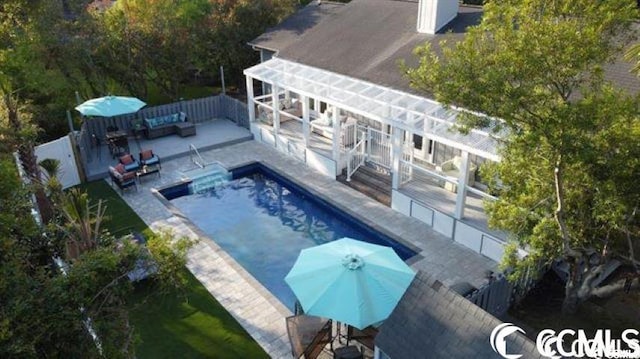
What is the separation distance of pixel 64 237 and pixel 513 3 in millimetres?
11297

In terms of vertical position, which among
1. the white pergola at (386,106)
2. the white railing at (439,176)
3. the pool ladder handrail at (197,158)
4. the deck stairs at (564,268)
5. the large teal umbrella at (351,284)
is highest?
the white pergola at (386,106)

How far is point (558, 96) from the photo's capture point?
10.5 meters

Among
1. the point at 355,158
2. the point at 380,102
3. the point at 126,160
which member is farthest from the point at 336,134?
the point at 126,160

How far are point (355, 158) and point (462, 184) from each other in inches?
266

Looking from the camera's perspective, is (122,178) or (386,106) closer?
(386,106)

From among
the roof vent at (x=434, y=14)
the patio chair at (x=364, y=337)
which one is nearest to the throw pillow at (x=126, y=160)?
the patio chair at (x=364, y=337)

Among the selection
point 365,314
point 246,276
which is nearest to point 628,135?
point 365,314

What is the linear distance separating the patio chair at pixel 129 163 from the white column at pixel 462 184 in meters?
14.8

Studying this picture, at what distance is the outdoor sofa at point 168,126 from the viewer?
91.3 feet

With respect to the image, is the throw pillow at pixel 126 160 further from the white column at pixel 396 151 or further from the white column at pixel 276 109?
the white column at pixel 396 151

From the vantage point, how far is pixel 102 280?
8.34 m

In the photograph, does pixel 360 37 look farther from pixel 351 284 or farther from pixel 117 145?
pixel 351 284

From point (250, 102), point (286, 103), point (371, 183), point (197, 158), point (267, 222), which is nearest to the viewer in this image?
point (267, 222)

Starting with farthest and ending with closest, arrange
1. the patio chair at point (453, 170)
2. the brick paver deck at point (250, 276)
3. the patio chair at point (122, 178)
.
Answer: the patio chair at point (122, 178) → the patio chair at point (453, 170) → the brick paver deck at point (250, 276)
